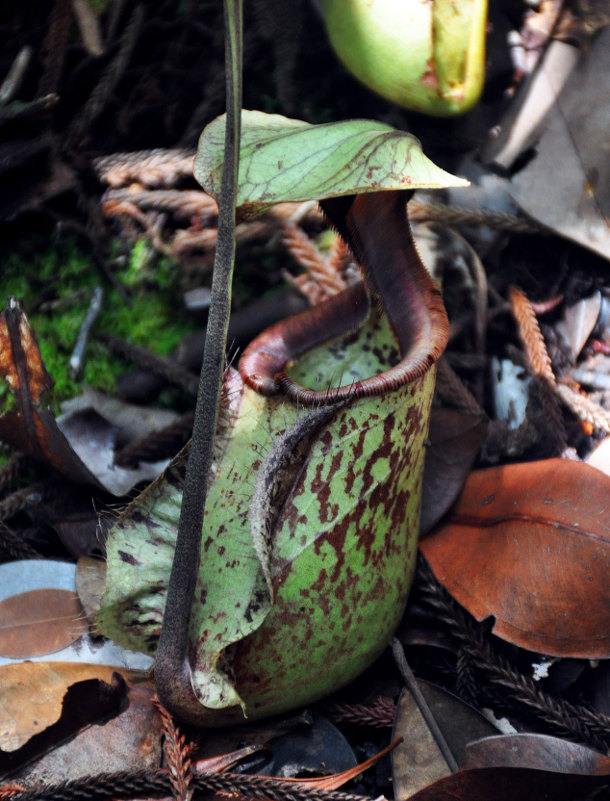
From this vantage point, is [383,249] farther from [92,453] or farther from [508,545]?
[92,453]

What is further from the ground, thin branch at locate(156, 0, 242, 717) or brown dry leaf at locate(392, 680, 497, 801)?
thin branch at locate(156, 0, 242, 717)

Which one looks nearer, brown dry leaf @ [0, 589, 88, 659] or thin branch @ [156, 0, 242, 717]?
thin branch @ [156, 0, 242, 717]

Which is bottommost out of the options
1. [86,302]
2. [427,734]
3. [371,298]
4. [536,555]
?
[427,734]

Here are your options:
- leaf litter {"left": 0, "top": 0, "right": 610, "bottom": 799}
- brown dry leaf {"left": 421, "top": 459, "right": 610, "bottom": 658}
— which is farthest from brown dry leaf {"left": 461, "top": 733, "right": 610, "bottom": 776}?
brown dry leaf {"left": 421, "top": 459, "right": 610, "bottom": 658}

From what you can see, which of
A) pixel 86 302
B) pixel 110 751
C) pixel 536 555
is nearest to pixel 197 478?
pixel 110 751

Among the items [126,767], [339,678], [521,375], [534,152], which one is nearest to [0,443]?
[126,767]

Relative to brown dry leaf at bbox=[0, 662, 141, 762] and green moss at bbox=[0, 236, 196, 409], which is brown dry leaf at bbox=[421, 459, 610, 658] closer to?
brown dry leaf at bbox=[0, 662, 141, 762]

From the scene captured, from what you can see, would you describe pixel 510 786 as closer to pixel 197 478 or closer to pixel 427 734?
pixel 427 734
